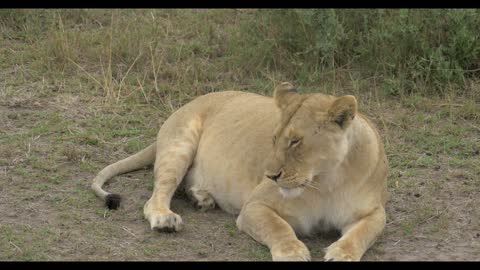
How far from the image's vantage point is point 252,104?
5.36 m

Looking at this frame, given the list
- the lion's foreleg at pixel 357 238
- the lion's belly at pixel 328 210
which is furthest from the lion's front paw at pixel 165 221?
the lion's foreleg at pixel 357 238

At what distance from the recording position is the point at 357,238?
14.0ft

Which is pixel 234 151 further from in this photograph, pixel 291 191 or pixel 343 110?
pixel 343 110

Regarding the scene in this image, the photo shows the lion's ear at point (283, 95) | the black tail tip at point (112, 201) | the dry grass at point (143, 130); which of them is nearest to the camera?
the lion's ear at point (283, 95)

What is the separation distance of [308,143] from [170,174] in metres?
1.21

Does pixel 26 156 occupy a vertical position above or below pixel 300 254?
below

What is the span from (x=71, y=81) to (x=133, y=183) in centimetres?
174

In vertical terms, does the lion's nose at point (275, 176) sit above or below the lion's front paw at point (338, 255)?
above

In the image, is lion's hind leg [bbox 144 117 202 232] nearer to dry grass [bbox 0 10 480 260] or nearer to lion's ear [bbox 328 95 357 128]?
dry grass [bbox 0 10 480 260]

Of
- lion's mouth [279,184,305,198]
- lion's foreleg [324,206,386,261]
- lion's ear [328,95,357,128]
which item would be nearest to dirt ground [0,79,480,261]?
lion's foreleg [324,206,386,261]

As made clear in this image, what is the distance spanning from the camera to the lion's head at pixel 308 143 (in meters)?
4.14

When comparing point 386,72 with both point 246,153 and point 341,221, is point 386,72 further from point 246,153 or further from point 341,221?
point 341,221

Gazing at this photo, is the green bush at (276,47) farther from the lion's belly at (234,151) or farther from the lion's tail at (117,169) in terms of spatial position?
the lion's belly at (234,151)
